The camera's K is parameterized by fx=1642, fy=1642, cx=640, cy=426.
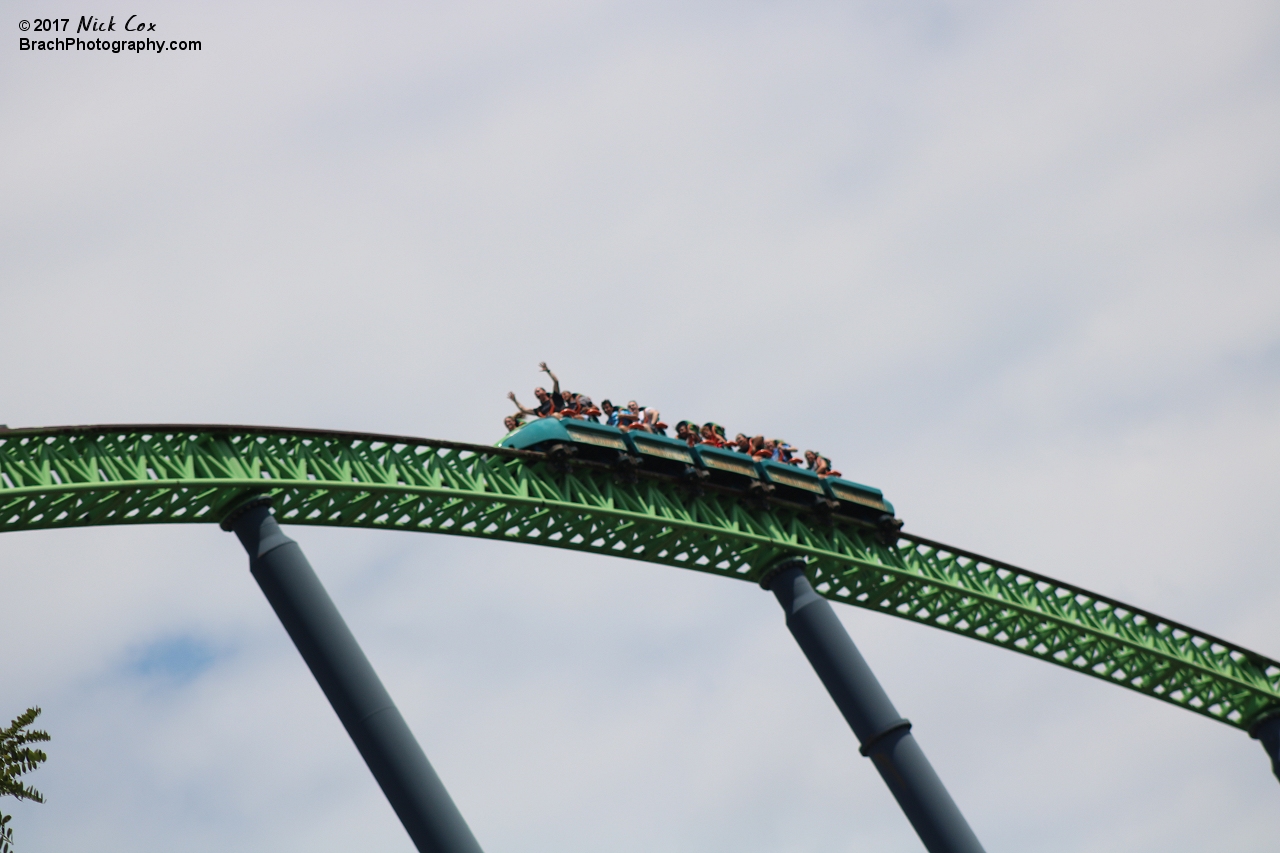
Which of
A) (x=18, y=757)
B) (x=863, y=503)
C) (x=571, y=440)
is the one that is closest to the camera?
(x=18, y=757)

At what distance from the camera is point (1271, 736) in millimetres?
21766

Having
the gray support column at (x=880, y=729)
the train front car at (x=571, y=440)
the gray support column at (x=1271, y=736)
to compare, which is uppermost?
the train front car at (x=571, y=440)

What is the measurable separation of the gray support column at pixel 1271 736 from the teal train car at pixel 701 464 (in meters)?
6.66

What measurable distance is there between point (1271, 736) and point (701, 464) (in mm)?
9857

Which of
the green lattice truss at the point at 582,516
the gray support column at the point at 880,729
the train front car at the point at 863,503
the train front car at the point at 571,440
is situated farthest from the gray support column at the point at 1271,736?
the train front car at the point at 571,440

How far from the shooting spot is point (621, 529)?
52.9 ft

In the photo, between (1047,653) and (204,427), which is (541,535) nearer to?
(204,427)

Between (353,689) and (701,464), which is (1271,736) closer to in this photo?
(701,464)

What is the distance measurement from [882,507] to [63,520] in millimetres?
9463

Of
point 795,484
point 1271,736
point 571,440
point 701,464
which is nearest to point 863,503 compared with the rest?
point 795,484

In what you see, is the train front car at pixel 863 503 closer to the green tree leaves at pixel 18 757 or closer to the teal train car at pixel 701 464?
the teal train car at pixel 701 464

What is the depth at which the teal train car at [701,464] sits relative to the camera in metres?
15.8

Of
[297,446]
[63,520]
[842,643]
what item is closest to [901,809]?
[842,643]

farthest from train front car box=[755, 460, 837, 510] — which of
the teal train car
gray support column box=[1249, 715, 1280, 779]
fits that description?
gray support column box=[1249, 715, 1280, 779]
